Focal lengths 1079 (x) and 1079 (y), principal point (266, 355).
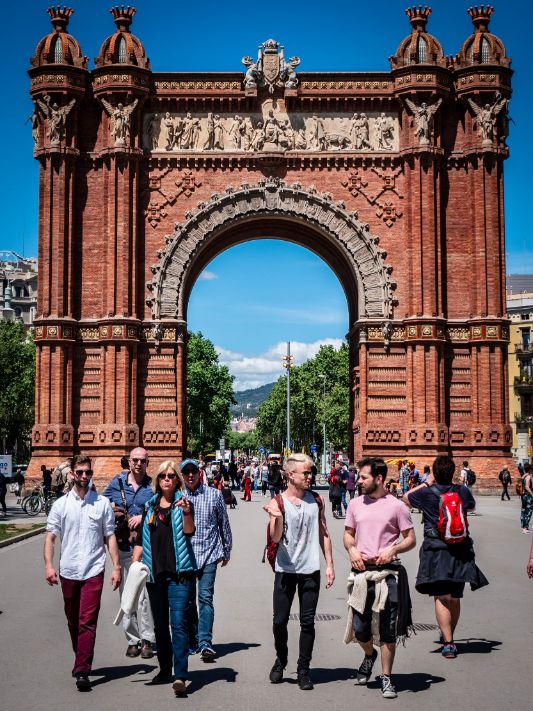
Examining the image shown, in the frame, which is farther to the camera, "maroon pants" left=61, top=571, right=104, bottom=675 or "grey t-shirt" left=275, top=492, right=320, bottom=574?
"grey t-shirt" left=275, top=492, right=320, bottom=574

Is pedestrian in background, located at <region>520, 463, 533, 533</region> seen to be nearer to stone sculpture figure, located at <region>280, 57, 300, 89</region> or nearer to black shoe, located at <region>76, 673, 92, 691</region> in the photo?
black shoe, located at <region>76, 673, 92, 691</region>

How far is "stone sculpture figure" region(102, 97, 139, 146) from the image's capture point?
1499 inches

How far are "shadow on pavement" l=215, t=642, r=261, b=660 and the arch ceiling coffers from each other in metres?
28.2

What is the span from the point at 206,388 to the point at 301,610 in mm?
80643

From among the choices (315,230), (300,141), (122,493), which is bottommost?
(122,493)

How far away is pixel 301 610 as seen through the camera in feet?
29.2

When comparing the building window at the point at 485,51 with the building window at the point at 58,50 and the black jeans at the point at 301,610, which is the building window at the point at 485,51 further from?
the black jeans at the point at 301,610

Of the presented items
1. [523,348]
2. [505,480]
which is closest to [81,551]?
[505,480]

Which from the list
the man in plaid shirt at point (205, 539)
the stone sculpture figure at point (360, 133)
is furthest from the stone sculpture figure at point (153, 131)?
the man in plaid shirt at point (205, 539)

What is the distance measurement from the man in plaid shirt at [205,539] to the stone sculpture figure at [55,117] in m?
29.7

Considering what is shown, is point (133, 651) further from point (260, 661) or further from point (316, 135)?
point (316, 135)

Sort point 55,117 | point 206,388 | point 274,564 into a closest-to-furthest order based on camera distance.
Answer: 1. point 274,564
2. point 55,117
3. point 206,388

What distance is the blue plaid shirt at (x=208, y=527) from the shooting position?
10219 millimetres

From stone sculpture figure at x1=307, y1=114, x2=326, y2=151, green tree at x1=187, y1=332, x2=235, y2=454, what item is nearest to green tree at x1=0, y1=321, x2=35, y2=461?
green tree at x1=187, y1=332, x2=235, y2=454
